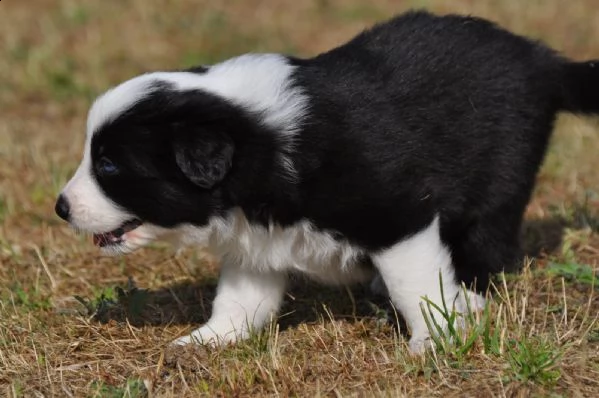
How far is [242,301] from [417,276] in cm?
83

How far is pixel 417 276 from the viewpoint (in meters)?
4.16

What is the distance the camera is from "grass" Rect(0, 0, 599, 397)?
3857 mm

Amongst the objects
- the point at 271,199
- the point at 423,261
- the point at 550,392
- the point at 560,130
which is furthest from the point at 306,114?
the point at 560,130

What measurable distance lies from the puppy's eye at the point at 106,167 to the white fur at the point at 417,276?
3.54 ft

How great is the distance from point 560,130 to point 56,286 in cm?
408

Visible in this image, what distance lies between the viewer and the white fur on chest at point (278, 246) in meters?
4.08

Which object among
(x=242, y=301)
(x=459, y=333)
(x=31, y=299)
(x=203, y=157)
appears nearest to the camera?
(x=203, y=157)

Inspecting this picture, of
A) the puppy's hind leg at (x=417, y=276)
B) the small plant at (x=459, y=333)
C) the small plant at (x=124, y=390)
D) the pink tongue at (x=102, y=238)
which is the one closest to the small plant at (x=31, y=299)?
the pink tongue at (x=102, y=238)

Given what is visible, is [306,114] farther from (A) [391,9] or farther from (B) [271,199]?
(A) [391,9]

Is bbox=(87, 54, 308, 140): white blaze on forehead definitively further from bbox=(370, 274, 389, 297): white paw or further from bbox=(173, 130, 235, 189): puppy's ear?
bbox=(370, 274, 389, 297): white paw

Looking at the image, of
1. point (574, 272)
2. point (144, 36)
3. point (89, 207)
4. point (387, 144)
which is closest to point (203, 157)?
point (89, 207)

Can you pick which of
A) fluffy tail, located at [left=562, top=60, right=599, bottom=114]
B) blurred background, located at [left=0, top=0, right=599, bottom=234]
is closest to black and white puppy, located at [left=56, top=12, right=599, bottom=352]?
fluffy tail, located at [left=562, top=60, right=599, bottom=114]

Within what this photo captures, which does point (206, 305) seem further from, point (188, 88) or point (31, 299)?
point (188, 88)

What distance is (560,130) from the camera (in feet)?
25.0
